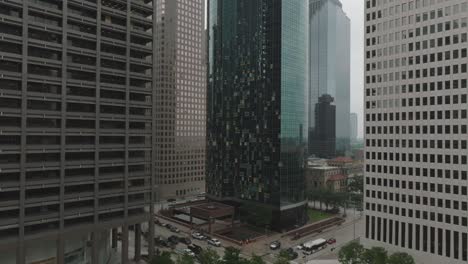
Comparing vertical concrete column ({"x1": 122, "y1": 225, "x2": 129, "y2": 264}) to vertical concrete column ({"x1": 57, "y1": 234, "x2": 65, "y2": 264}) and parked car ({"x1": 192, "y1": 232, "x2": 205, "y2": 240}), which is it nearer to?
vertical concrete column ({"x1": 57, "y1": 234, "x2": 65, "y2": 264})

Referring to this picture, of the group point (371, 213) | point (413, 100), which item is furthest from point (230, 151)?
point (413, 100)

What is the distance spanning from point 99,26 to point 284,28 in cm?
5488

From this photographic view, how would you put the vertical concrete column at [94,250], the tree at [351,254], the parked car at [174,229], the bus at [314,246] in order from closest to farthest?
1. the vertical concrete column at [94,250]
2. the tree at [351,254]
3. the bus at [314,246]
4. the parked car at [174,229]

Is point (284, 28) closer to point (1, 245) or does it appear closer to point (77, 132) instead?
point (77, 132)

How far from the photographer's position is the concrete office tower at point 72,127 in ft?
179

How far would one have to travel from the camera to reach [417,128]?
7238 cm

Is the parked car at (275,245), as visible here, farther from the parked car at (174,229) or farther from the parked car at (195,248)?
the parked car at (174,229)

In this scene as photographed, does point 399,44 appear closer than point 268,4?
Yes

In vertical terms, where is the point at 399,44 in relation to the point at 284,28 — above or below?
below

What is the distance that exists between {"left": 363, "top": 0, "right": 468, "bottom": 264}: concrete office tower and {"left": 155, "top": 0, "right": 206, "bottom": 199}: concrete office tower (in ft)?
276

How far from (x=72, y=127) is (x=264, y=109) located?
56.6 meters

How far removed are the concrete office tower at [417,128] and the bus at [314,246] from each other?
10685 mm

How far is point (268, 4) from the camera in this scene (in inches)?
4102

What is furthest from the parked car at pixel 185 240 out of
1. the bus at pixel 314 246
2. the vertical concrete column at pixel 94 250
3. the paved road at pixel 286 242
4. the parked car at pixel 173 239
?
the vertical concrete column at pixel 94 250
